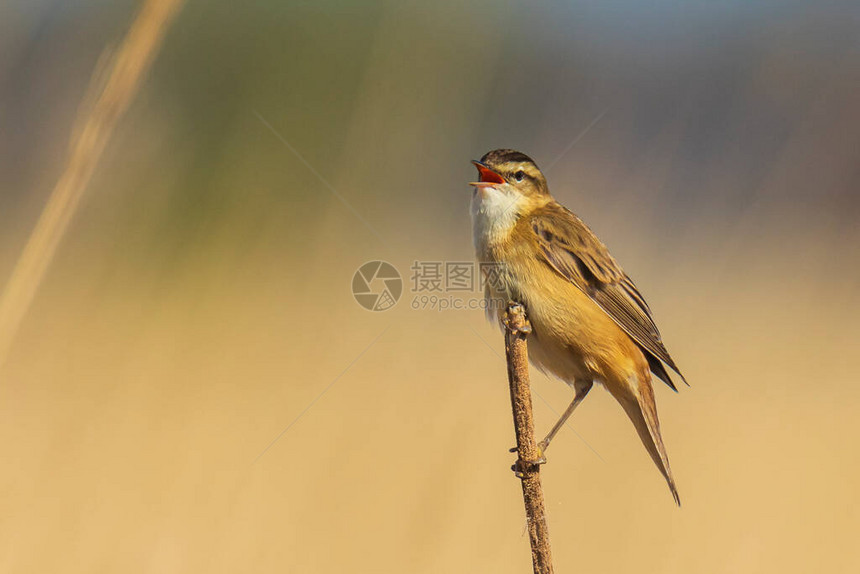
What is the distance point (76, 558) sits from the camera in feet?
10.2

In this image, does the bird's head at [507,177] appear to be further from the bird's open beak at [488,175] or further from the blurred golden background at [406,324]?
the blurred golden background at [406,324]

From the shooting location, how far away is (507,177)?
3.73 m

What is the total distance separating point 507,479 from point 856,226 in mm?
3693

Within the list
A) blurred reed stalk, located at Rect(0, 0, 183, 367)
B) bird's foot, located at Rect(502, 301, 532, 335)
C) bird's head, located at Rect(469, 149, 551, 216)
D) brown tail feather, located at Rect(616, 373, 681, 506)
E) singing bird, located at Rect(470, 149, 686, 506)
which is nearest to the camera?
blurred reed stalk, located at Rect(0, 0, 183, 367)

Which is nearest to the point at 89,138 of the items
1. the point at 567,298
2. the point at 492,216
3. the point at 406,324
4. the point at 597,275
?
the point at 492,216

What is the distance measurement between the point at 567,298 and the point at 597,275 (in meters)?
0.26

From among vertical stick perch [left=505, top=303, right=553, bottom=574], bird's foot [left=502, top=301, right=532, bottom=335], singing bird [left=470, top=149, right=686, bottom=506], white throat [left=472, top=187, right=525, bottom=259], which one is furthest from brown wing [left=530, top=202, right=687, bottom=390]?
vertical stick perch [left=505, top=303, right=553, bottom=574]

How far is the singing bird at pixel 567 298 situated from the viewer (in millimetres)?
3334

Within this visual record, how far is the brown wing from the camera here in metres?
3.45

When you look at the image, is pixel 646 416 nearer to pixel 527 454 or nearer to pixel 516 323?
pixel 516 323

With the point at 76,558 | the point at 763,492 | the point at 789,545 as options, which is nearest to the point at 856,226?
the point at 763,492

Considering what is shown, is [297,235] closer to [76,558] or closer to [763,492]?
[76,558]

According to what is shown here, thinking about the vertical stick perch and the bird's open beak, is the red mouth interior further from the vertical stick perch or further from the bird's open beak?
the vertical stick perch

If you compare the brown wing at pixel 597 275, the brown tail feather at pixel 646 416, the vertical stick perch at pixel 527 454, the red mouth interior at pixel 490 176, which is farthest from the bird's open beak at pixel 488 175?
the vertical stick perch at pixel 527 454
